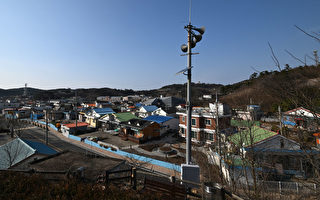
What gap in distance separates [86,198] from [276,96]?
6.45 meters

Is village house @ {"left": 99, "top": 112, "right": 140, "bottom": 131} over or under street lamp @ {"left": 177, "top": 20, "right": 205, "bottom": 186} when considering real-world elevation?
under

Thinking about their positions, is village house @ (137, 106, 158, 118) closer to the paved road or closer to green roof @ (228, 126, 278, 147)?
the paved road

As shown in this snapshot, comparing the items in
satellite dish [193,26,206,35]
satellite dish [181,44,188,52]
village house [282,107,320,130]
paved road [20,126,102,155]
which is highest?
satellite dish [193,26,206,35]

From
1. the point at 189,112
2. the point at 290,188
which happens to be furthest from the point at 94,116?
the point at 290,188

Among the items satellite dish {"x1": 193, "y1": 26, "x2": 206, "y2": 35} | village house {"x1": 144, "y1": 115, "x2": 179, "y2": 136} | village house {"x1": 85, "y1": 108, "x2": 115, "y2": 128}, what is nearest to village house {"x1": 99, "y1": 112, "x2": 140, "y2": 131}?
village house {"x1": 85, "y1": 108, "x2": 115, "y2": 128}

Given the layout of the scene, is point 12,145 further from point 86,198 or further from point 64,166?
point 86,198

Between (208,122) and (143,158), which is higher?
(208,122)

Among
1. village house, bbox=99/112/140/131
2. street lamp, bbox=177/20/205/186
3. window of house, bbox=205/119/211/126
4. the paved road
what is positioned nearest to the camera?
street lamp, bbox=177/20/205/186

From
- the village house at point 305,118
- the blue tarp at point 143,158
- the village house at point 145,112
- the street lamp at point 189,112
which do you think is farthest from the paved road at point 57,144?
the village house at point 305,118

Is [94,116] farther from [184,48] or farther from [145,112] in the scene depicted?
[184,48]

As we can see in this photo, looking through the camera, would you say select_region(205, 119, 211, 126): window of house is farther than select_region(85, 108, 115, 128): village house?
No

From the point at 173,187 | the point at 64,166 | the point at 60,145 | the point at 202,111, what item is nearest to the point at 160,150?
the point at 202,111

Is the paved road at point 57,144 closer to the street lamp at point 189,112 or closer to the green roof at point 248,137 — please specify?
the green roof at point 248,137

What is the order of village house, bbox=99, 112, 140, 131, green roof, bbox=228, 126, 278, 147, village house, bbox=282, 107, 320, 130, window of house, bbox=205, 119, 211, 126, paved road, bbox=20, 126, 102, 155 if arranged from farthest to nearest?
village house, bbox=99, 112, 140, 131 → window of house, bbox=205, 119, 211, 126 → paved road, bbox=20, 126, 102, 155 → green roof, bbox=228, 126, 278, 147 → village house, bbox=282, 107, 320, 130
